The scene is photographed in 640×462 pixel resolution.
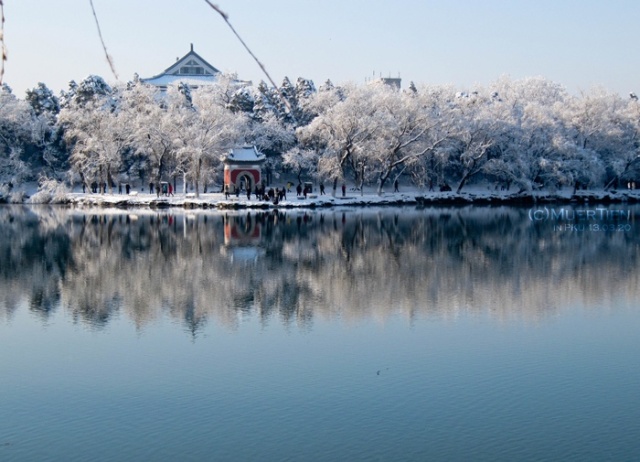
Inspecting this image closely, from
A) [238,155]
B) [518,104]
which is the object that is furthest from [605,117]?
[238,155]

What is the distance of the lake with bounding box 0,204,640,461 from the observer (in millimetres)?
9961

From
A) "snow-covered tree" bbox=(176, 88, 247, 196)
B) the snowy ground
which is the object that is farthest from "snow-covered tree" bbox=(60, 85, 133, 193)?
"snow-covered tree" bbox=(176, 88, 247, 196)

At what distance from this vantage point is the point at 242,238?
103ft

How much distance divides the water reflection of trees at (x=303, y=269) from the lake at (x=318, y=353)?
114 millimetres

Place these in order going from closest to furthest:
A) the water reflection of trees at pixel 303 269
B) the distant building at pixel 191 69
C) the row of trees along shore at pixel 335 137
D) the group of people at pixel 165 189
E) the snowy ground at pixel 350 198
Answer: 1. the water reflection of trees at pixel 303 269
2. the snowy ground at pixel 350 198
3. the row of trees along shore at pixel 335 137
4. the group of people at pixel 165 189
5. the distant building at pixel 191 69

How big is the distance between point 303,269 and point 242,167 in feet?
101

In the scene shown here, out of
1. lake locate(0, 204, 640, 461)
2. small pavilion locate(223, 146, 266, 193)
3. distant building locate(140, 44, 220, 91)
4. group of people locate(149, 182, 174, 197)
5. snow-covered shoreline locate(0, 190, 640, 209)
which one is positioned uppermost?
distant building locate(140, 44, 220, 91)

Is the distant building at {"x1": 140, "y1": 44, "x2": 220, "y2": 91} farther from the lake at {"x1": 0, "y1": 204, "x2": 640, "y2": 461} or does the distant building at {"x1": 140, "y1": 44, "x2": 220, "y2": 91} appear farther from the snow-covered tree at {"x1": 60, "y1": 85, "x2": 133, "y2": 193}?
the lake at {"x1": 0, "y1": 204, "x2": 640, "y2": 461}

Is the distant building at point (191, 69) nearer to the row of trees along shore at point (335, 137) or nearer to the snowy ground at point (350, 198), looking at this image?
the row of trees along shore at point (335, 137)

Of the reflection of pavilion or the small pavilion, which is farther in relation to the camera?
the small pavilion

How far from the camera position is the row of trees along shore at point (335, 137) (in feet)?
171

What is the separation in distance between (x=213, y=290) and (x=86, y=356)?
6425 millimetres

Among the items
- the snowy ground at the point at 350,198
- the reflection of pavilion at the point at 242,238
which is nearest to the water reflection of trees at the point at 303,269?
the reflection of pavilion at the point at 242,238

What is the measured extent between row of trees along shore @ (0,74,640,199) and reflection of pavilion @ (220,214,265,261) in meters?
12.0
